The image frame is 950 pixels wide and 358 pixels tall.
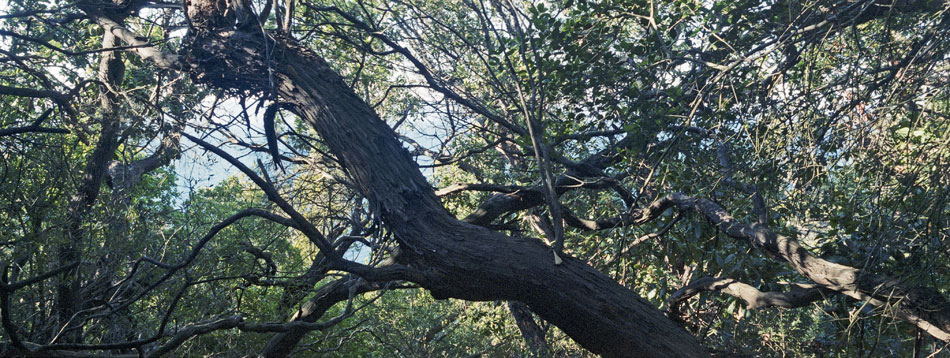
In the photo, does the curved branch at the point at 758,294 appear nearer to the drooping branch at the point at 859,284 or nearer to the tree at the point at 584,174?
the tree at the point at 584,174

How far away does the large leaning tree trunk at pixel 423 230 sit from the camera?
3162 millimetres

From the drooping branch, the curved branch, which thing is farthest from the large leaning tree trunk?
the drooping branch

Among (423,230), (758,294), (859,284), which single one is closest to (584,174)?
(758,294)

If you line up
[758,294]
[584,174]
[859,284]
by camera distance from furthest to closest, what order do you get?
[584,174]
[758,294]
[859,284]

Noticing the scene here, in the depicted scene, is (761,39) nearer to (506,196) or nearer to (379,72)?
(506,196)

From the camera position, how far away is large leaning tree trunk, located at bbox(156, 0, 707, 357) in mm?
3162

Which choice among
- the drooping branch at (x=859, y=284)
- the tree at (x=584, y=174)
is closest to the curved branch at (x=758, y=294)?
the tree at (x=584, y=174)

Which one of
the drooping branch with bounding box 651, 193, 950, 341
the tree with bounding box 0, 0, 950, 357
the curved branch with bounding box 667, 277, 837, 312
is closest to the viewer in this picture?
the drooping branch with bounding box 651, 193, 950, 341

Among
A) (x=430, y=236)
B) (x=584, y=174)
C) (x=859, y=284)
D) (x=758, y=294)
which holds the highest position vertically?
(x=584, y=174)

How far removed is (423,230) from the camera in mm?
3393

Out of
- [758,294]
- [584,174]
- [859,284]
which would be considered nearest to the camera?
[859,284]

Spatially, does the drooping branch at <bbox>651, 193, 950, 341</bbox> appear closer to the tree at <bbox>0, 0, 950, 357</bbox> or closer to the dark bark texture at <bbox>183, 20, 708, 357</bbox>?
the tree at <bbox>0, 0, 950, 357</bbox>

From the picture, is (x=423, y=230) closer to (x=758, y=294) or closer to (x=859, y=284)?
(x=758, y=294)

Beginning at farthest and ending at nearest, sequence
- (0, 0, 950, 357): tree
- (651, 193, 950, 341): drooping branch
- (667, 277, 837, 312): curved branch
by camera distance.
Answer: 1. (667, 277, 837, 312): curved branch
2. (0, 0, 950, 357): tree
3. (651, 193, 950, 341): drooping branch
